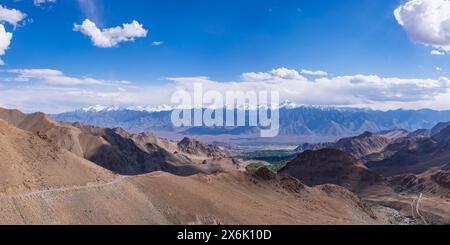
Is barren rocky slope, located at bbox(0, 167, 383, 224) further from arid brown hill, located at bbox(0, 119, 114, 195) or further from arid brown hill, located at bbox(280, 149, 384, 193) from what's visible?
arid brown hill, located at bbox(280, 149, 384, 193)

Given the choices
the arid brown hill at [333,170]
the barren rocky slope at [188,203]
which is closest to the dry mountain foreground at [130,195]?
the barren rocky slope at [188,203]

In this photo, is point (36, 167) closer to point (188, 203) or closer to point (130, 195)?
point (130, 195)

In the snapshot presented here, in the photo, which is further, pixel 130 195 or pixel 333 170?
pixel 333 170

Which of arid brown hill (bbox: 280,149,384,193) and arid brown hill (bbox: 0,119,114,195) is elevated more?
arid brown hill (bbox: 0,119,114,195)

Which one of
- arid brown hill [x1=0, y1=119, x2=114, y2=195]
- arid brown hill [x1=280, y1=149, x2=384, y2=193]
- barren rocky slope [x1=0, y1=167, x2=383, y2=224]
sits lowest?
arid brown hill [x1=280, y1=149, x2=384, y2=193]

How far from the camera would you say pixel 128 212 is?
208 ft

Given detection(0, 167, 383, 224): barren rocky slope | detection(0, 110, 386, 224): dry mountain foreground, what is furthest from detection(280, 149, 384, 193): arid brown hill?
detection(0, 110, 386, 224): dry mountain foreground

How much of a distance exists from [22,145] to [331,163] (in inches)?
4982

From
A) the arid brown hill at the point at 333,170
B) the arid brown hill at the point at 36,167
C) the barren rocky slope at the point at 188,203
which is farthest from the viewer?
the arid brown hill at the point at 333,170

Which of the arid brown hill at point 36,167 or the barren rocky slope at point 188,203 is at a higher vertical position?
the arid brown hill at point 36,167

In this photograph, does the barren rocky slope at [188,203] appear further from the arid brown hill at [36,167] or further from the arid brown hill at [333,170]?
the arid brown hill at [333,170]

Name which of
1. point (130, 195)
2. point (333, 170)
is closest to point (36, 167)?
point (130, 195)
